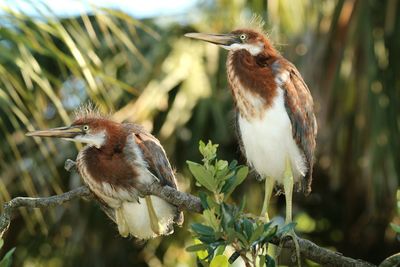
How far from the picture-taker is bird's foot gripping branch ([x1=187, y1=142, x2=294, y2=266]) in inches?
89.6

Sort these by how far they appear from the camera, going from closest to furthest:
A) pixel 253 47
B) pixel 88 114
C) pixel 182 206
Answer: pixel 182 206
pixel 253 47
pixel 88 114

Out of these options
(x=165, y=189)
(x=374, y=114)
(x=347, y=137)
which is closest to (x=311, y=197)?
(x=347, y=137)

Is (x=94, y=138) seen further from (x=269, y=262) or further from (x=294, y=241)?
(x=269, y=262)

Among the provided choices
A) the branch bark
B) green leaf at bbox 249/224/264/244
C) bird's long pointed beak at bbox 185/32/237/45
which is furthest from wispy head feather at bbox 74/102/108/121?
green leaf at bbox 249/224/264/244

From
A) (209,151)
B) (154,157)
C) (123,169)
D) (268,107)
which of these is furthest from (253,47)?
(209,151)

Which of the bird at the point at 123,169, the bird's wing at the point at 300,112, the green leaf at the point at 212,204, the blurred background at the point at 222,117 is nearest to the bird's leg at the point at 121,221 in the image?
the bird at the point at 123,169

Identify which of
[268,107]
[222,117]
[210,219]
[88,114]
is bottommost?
A: [222,117]

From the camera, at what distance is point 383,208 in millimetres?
5801

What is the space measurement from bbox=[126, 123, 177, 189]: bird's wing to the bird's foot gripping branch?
0.85 meters

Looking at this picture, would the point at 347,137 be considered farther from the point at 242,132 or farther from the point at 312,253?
the point at 312,253

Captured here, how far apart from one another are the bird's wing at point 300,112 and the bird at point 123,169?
1.62 ft

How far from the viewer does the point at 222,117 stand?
575cm

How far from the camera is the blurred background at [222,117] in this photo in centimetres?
525

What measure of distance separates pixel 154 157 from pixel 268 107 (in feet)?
1.50
